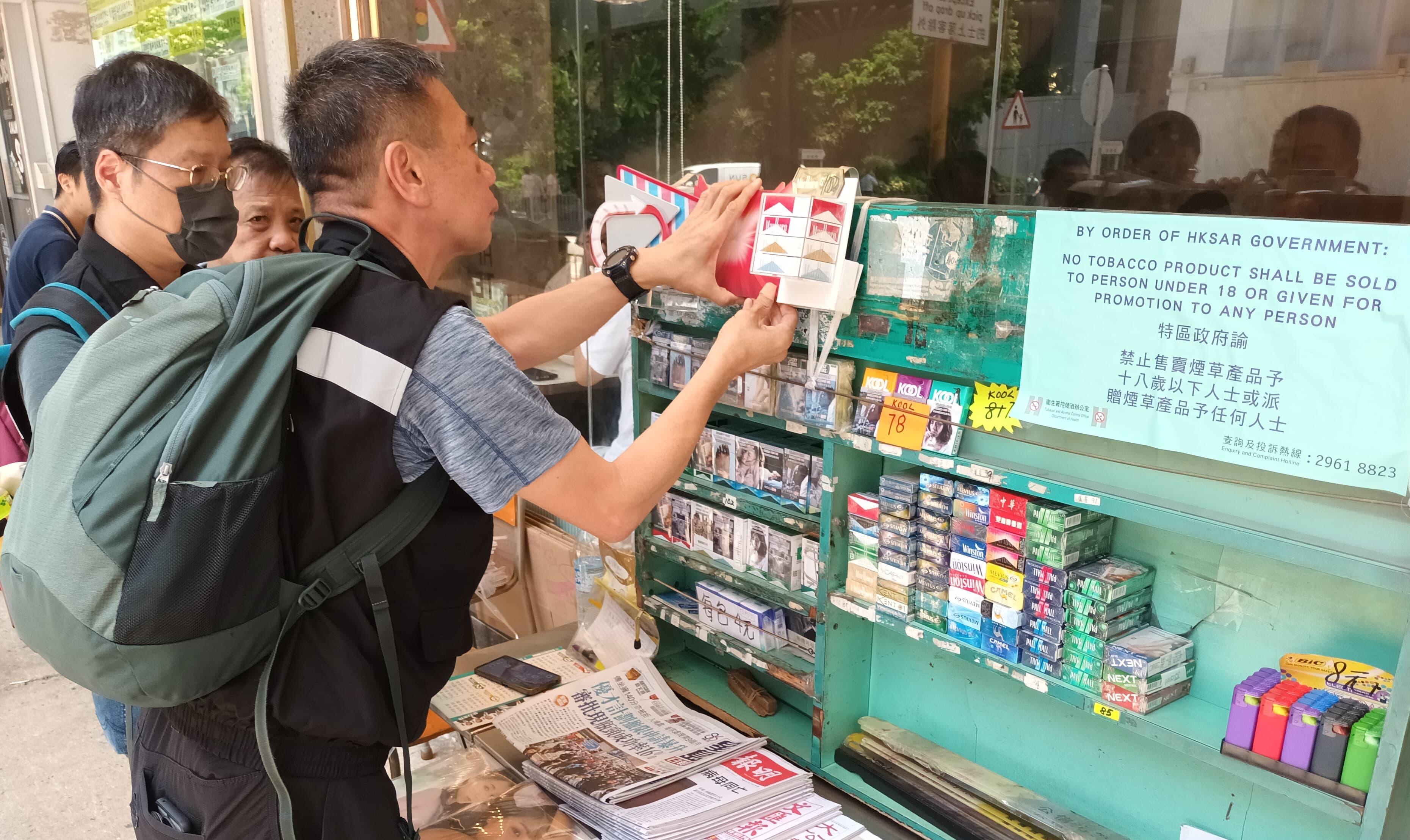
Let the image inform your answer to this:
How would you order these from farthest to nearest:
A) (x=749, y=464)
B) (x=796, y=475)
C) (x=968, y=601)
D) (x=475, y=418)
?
(x=749, y=464) → (x=796, y=475) → (x=968, y=601) → (x=475, y=418)

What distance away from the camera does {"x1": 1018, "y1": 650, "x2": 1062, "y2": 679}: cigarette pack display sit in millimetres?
1482

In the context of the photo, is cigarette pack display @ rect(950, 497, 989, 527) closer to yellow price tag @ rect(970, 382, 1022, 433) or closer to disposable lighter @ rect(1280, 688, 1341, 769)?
yellow price tag @ rect(970, 382, 1022, 433)

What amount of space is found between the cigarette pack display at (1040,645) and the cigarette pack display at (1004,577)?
0.07m

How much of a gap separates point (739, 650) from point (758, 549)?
0.75 feet

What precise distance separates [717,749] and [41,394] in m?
1.48

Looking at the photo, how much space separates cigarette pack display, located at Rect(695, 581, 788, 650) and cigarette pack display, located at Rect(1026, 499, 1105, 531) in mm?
690

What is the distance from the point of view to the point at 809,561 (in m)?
1.87

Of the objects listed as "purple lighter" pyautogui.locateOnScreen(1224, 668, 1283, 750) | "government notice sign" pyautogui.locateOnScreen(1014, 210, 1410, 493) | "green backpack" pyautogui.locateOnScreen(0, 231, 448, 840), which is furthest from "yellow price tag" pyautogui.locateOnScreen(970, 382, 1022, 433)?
"green backpack" pyautogui.locateOnScreen(0, 231, 448, 840)

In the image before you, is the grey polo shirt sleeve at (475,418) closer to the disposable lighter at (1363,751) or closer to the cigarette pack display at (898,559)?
the cigarette pack display at (898,559)

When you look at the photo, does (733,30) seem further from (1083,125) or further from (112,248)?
(112,248)

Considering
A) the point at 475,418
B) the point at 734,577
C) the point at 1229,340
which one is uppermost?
the point at 1229,340

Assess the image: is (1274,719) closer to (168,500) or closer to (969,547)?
(969,547)

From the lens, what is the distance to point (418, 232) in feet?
4.93

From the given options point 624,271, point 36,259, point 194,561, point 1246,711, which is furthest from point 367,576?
point 36,259
